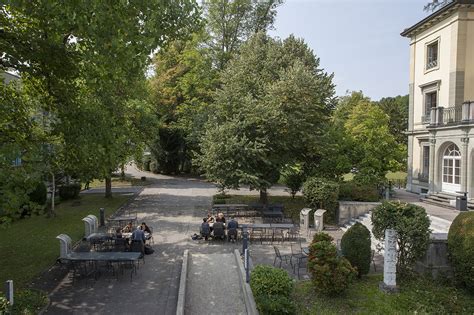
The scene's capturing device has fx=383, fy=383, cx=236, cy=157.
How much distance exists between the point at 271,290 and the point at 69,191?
22916mm

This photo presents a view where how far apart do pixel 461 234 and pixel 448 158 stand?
13675 millimetres

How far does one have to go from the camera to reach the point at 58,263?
46.8 feet

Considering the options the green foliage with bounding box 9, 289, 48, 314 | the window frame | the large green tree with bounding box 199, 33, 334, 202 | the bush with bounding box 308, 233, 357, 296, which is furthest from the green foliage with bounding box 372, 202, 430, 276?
the window frame

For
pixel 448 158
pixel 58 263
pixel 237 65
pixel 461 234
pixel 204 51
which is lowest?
pixel 58 263

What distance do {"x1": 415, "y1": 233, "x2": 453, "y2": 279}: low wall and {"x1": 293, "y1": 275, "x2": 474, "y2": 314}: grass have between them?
39cm

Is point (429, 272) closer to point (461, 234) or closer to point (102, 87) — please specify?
point (461, 234)

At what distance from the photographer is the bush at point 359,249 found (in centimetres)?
1209

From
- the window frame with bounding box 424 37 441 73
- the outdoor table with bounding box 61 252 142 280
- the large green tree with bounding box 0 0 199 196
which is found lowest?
the outdoor table with bounding box 61 252 142 280

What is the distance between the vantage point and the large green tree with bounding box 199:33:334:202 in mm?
21422

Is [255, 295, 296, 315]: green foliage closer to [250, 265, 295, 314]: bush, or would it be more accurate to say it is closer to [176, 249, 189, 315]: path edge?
[250, 265, 295, 314]: bush

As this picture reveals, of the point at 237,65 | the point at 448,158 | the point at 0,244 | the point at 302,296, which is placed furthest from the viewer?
the point at 237,65

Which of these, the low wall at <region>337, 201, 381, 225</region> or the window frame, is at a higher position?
the window frame

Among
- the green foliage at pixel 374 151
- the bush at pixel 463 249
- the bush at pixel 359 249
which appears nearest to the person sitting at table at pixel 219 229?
the bush at pixel 359 249

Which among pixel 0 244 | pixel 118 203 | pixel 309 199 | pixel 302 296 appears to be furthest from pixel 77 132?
pixel 118 203
